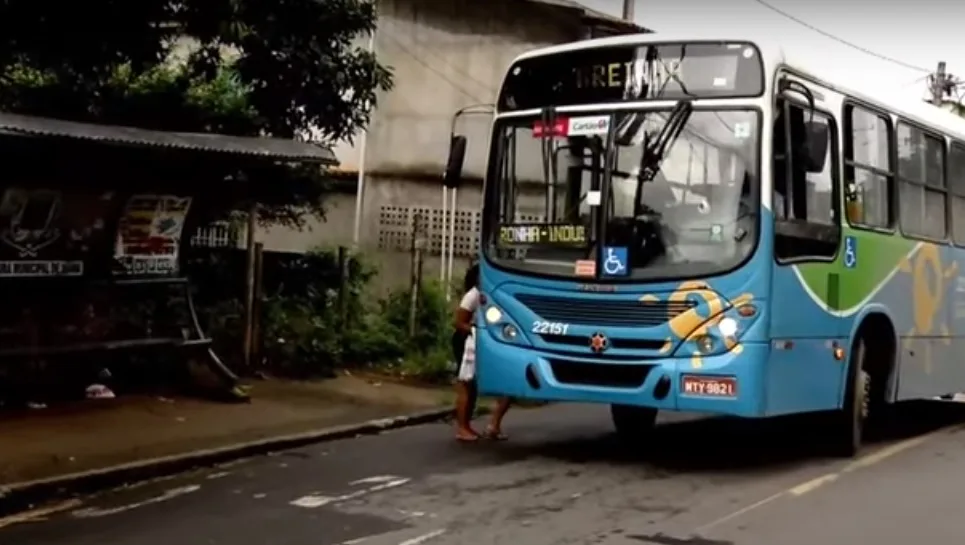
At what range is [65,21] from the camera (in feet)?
31.9

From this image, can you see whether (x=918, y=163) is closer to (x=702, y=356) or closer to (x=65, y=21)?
(x=702, y=356)

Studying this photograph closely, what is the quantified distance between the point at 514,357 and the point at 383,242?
11415 mm

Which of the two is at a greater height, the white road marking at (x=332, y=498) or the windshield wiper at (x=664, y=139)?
the windshield wiper at (x=664, y=139)

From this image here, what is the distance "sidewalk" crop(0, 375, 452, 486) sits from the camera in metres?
9.76

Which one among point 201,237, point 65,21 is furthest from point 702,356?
point 201,237

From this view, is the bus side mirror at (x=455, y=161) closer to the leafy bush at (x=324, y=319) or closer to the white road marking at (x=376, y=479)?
the white road marking at (x=376, y=479)

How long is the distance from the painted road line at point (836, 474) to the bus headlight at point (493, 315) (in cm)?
256

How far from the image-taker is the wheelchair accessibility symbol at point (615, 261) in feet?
32.1

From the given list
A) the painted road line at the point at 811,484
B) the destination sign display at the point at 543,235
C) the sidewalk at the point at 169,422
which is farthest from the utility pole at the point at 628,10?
the painted road line at the point at 811,484

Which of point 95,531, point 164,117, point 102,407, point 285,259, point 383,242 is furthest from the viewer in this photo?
point 383,242

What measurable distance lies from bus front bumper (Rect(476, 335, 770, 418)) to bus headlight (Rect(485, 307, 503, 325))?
0.13m

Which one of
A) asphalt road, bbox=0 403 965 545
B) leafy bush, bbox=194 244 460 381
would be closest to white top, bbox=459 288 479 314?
asphalt road, bbox=0 403 965 545

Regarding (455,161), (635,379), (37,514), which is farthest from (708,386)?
(37,514)

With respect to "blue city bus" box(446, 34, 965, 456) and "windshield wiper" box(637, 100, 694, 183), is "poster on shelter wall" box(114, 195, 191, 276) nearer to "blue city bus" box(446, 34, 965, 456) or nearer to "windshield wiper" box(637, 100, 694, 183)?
"blue city bus" box(446, 34, 965, 456)
